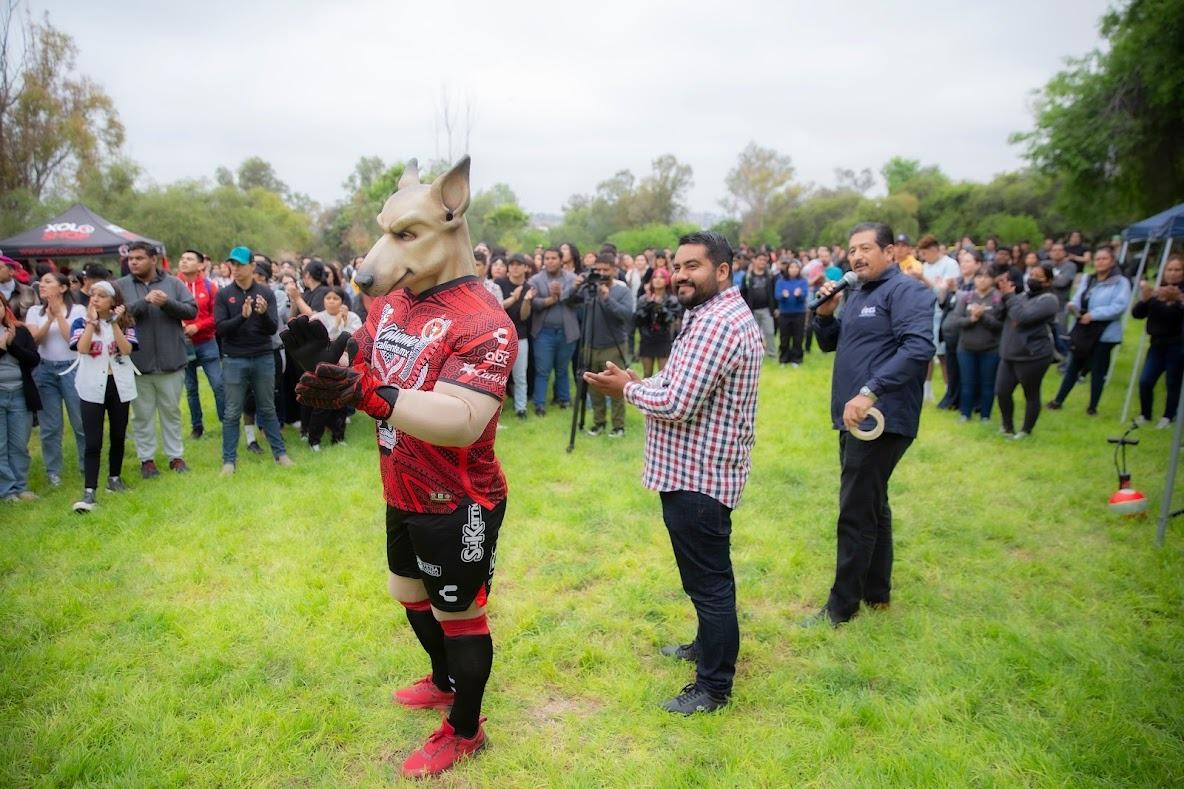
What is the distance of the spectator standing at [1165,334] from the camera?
734 cm

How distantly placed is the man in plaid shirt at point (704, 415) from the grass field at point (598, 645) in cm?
74

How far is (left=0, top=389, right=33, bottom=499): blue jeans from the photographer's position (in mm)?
5770

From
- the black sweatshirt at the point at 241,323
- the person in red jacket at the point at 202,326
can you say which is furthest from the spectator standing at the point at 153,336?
the person in red jacket at the point at 202,326

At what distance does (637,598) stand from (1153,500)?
490 cm

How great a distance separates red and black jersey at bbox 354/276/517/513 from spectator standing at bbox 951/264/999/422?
23.9 ft

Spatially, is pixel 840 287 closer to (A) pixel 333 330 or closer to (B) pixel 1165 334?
(A) pixel 333 330

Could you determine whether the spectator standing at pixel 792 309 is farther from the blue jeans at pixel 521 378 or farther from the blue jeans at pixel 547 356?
the blue jeans at pixel 521 378

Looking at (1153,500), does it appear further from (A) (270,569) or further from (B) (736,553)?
(A) (270,569)

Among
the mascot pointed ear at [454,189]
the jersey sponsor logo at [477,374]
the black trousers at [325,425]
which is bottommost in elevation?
the black trousers at [325,425]

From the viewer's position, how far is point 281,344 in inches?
276

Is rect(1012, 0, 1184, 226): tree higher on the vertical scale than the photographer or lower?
higher

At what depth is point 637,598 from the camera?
4.21 meters

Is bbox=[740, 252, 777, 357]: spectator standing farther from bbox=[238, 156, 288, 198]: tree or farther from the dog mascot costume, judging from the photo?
bbox=[238, 156, 288, 198]: tree

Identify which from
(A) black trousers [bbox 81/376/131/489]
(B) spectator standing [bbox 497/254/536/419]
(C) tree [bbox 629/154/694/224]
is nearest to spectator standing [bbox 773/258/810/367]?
(B) spectator standing [bbox 497/254/536/419]
